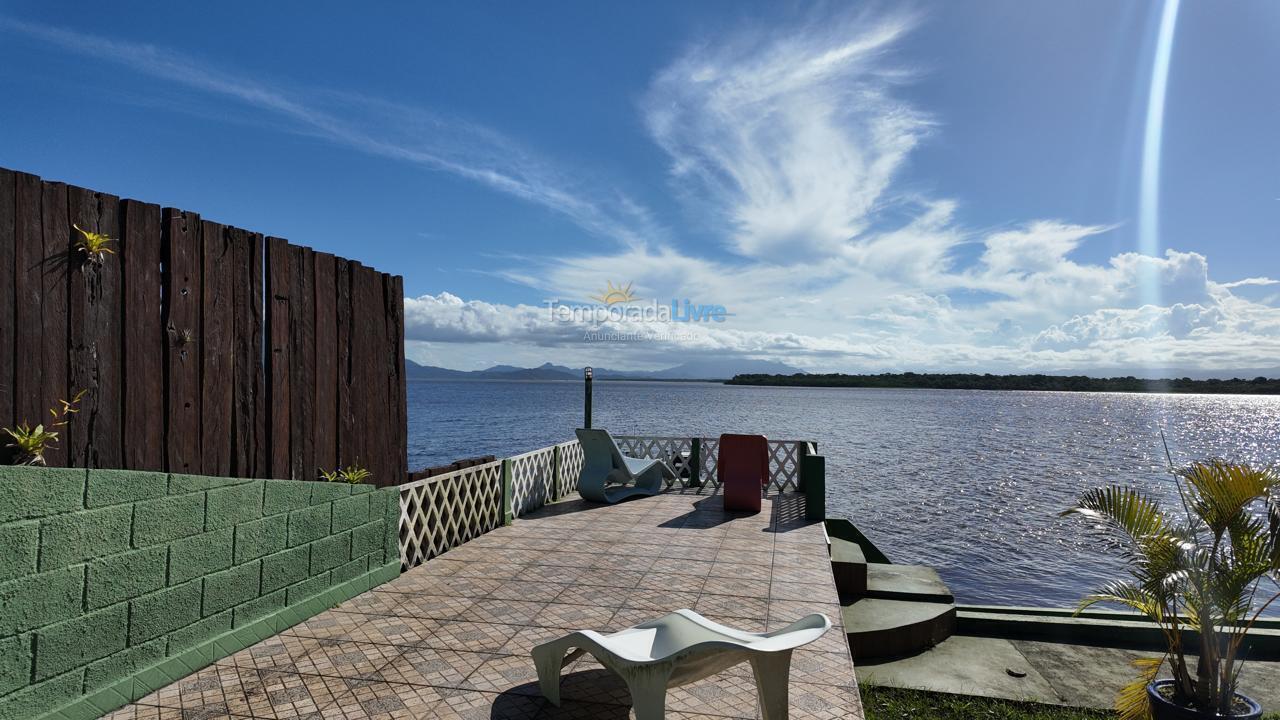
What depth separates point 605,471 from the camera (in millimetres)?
10445

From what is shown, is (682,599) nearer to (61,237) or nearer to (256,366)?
(256,366)

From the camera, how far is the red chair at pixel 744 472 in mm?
9789

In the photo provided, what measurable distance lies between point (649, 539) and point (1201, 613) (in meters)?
5.23

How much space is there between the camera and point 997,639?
7.80 meters

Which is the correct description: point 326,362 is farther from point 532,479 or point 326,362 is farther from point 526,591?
point 532,479

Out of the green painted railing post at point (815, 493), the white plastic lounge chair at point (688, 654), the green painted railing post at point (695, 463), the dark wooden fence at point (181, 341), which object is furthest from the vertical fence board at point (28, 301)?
the green painted railing post at point (695, 463)

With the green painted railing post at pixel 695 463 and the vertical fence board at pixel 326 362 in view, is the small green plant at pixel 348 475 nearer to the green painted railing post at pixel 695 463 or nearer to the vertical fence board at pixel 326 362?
the vertical fence board at pixel 326 362

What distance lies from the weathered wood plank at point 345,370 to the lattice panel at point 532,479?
3051mm

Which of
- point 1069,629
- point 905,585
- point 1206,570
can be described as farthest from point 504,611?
point 1069,629

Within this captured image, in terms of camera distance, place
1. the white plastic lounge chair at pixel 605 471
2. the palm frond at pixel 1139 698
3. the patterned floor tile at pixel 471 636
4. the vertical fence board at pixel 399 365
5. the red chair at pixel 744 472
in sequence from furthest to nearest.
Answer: the white plastic lounge chair at pixel 605 471 → the red chair at pixel 744 472 → the vertical fence board at pixel 399 365 → the patterned floor tile at pixel 471 636 → the palm frond at pixel 1139 698

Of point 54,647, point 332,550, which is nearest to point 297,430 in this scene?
point 332,550

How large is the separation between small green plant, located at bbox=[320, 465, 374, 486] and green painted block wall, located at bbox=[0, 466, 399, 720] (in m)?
0.18

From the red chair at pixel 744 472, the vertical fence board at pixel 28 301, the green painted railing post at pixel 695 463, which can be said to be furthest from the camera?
the green painted railing post at pixel 695 463

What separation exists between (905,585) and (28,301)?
869 cm
